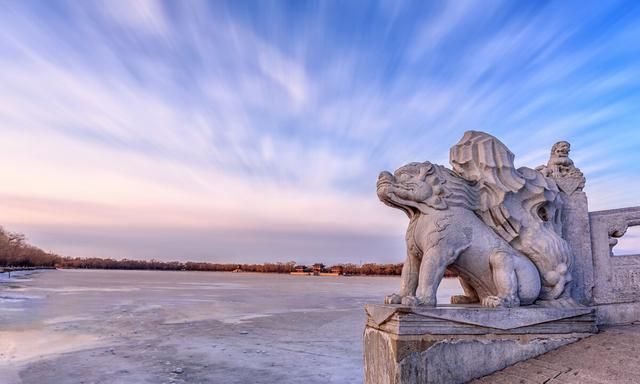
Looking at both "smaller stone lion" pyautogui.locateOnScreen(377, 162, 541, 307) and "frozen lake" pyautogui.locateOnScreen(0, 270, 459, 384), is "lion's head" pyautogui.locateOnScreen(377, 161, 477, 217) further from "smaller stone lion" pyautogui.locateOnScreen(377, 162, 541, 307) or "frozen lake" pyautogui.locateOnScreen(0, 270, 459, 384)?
"frozen lake" pyautogui.locateOnScreen(0, 270, 459, 384)

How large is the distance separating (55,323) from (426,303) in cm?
1134

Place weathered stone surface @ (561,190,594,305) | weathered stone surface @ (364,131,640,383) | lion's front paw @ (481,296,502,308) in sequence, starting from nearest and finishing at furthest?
weathered stone surface @ (364,131,640,383) → lion's front paw @ (481,296,502,308) → weathered stone surface @ (561,190,594,305)

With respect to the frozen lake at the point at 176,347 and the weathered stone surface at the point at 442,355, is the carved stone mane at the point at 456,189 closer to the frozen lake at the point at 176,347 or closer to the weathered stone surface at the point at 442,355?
the weathered stone surface at the point at 442,355

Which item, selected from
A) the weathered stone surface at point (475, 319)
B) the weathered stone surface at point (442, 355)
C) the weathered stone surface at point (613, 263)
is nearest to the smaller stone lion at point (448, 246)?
the weathered stone surface at point (475, 319)

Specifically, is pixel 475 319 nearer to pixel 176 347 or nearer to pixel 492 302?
pixel 492 302

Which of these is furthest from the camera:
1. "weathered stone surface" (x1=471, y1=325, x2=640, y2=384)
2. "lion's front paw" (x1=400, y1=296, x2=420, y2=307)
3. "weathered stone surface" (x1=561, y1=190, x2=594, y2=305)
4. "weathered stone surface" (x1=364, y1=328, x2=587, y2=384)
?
"weathered stone surface" (x1=561, y1=190, x2=594, y2=305)

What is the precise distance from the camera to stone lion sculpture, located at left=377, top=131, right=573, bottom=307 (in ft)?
12.3

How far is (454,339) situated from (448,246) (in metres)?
0.76

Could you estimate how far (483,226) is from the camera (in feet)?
13.0

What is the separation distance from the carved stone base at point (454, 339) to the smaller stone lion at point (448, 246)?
0.62ft

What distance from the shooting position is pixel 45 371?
6.73 metres

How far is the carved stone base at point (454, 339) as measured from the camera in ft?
10.6

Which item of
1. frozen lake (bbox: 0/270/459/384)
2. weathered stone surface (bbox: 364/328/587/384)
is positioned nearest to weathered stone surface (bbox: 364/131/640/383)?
weathered stone surface (bbox: 364/328/587/384)

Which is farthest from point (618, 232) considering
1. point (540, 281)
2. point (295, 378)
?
point (295, 378)
